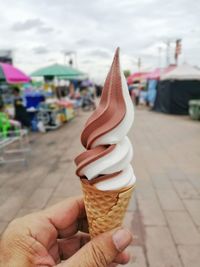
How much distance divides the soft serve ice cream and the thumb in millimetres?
268

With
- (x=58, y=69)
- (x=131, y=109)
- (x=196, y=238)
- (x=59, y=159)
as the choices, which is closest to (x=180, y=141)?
(x=59, y=159)

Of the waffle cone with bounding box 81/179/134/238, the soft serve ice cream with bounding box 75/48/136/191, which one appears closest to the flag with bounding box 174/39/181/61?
the soft serve ice cream with bounding box 75/48/136/191

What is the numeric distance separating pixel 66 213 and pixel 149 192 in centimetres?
336

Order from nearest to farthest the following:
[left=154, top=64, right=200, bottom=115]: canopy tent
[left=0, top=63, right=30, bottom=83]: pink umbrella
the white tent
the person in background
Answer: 1. [left=0, top=63, right=30, bottom=83]: pink umbrella
2. the person in background
3. the white tent
4. [left=154, top=64, right=200, bottom=115]: canopy tent

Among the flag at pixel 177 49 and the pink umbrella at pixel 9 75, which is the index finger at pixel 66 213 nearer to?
the pink umbrella at pixel 9 75

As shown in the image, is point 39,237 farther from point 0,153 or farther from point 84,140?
point 0,153

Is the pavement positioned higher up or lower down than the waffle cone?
lower down

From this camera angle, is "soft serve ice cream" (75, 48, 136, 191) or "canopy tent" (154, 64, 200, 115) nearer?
"soft serve ice cream" (75, 48, 136, 191)

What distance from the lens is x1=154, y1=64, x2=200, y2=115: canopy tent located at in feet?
54.3

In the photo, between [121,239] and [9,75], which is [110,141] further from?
[9,75]

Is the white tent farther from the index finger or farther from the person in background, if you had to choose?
the index finger

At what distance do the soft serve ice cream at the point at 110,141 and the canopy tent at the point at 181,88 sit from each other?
15.6m

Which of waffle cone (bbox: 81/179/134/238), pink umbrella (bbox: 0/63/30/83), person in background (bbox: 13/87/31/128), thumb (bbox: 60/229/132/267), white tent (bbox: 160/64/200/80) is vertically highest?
pink umbrella (bbox: 0/63/30/83)

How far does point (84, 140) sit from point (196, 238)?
8.13 ft
